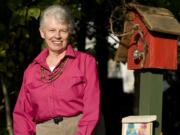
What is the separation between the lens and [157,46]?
4605 millimetres

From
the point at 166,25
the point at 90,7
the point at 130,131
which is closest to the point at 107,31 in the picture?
the point at 90,7

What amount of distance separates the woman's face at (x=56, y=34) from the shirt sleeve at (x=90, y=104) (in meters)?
0.22

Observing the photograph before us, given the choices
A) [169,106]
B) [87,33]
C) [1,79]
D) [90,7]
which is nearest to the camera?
[1,79]

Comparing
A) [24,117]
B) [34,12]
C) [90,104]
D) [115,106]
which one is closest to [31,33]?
[34,12]

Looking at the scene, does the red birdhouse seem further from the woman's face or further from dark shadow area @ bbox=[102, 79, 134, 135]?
dark shadow area @ bbox=[102, 79, 134, 135]

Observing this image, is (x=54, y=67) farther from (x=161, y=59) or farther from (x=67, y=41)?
(x=161, y=59)

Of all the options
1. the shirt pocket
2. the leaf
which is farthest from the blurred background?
the shirt pocket

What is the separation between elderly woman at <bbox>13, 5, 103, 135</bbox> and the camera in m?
3.49

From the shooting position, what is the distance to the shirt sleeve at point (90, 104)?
11.3 ft

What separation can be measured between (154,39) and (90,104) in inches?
52.6

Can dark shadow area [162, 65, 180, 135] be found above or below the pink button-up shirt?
below

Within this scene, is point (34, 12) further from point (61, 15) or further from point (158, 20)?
point (61, 15)

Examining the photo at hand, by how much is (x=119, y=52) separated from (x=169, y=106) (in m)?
4.01

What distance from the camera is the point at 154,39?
181 inches
